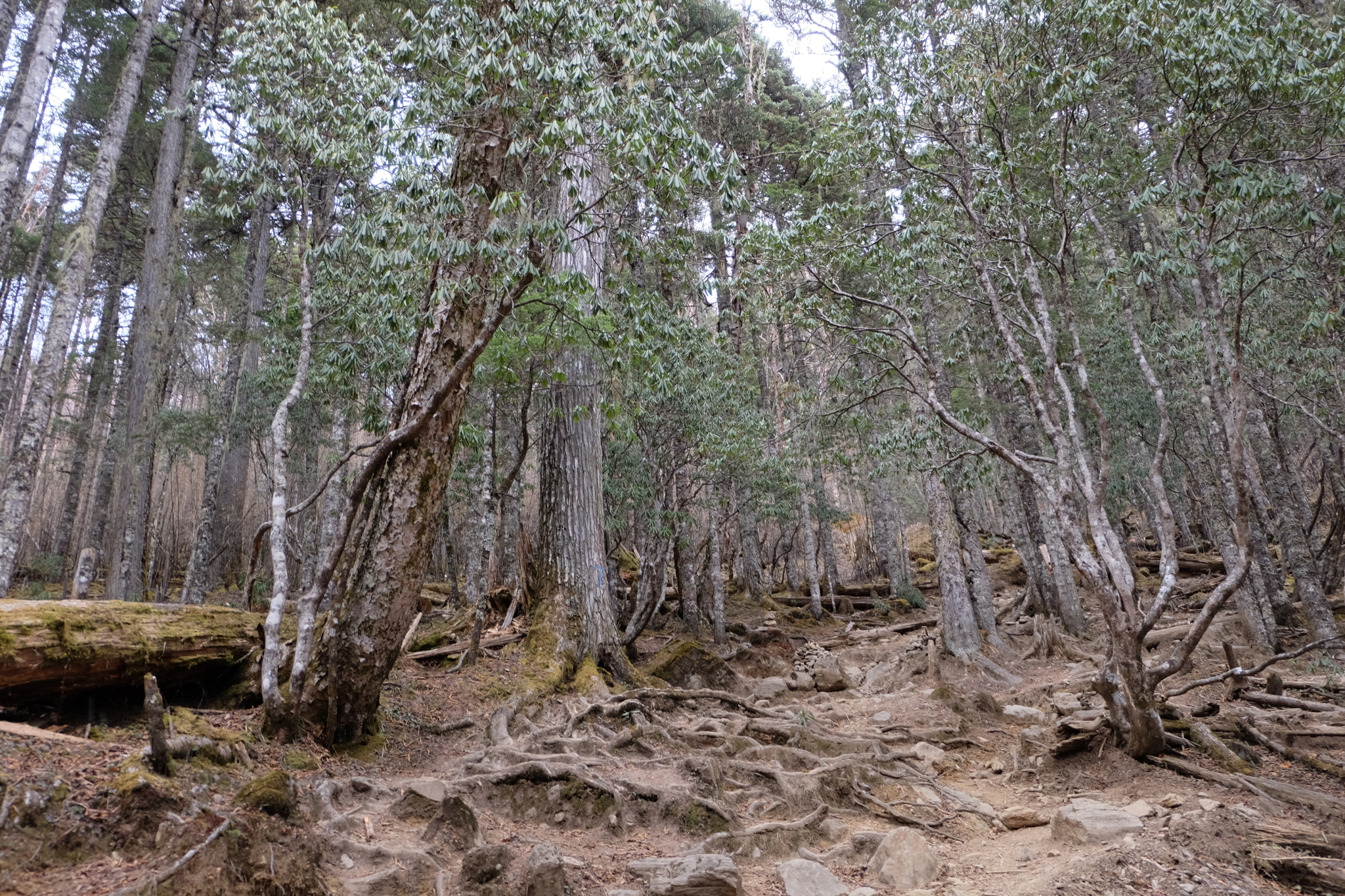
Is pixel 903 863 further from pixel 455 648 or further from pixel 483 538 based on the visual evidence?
pixel 483 538

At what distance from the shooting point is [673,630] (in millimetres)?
13594

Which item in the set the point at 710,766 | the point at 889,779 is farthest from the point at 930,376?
the point at 710,766

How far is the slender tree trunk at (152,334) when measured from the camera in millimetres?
10078

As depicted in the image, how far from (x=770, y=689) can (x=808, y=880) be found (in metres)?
5.63

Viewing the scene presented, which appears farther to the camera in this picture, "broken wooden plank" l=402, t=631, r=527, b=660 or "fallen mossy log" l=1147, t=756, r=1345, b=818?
"broken wooden plank" l=402, t=631, r=527, b=660

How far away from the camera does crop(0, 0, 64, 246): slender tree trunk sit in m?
7.93

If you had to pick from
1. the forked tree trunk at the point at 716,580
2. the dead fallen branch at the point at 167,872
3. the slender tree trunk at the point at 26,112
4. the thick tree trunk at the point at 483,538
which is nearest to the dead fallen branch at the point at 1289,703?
the forked tree trunk at the point at 716,580

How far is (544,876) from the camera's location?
3.29 m

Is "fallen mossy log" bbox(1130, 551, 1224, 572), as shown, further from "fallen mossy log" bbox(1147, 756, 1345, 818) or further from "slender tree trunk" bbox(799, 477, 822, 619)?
"fallen mossy log" bbox(1147, 756, 1345, 818)

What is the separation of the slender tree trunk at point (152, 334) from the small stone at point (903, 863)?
35.8 ft

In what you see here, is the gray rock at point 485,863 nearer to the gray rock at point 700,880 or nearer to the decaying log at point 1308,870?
the gray rock at point 700,880

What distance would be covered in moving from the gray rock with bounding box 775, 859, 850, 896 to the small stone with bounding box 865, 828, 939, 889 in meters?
0.27

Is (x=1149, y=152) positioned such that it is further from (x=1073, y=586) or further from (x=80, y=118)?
(x=80, y=118)

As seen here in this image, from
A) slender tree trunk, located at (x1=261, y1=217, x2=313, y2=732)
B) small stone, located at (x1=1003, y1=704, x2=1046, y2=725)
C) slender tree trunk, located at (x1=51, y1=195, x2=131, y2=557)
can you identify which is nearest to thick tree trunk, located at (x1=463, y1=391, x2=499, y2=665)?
slender tree trunk, located at (x1=261, y1=217, x2=313, y2=732)
